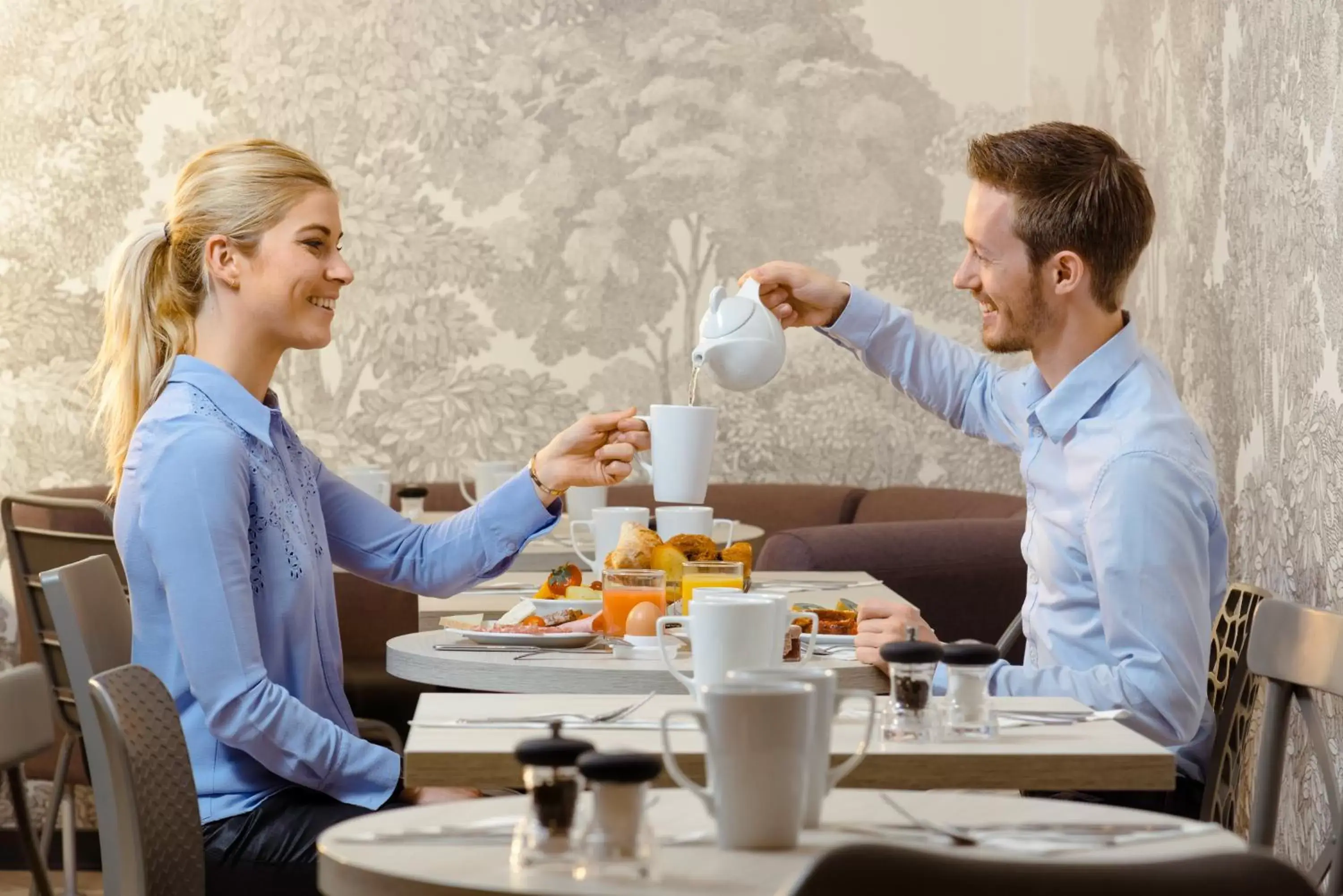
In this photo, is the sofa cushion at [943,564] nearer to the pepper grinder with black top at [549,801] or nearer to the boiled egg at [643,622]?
the boiled egg at [643,622]

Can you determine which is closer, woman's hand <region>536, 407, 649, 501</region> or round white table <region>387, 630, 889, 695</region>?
round white table <region>387, 630, 889, 695</region>

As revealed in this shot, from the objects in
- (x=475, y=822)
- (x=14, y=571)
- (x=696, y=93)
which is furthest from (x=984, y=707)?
(x=696, y=93)

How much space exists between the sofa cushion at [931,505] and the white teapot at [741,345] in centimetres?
212

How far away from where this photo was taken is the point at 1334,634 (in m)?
1.76

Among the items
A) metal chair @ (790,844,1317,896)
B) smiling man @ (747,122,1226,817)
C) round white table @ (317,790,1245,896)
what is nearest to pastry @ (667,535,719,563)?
smiling man @ (747,122,1226,817)

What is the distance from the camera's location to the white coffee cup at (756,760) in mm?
1073

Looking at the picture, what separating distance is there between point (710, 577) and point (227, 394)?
67 cm

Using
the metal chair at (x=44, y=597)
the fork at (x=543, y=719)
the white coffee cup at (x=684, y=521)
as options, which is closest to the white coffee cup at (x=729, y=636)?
the fork at (x=543, y=719)

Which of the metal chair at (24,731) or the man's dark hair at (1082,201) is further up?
the man's dark hair at (1082,201)

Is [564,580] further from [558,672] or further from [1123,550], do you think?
[1123,550]

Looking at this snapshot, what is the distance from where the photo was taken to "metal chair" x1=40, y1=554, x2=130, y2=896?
1534 mm

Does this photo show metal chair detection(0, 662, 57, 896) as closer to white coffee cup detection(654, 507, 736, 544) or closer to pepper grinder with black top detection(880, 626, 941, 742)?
pepper grinder with black top detection(880, 626, 941, 742)

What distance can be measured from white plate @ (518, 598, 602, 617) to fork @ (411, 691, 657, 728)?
0.63m

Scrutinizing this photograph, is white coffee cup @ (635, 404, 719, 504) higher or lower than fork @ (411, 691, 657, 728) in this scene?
higher
